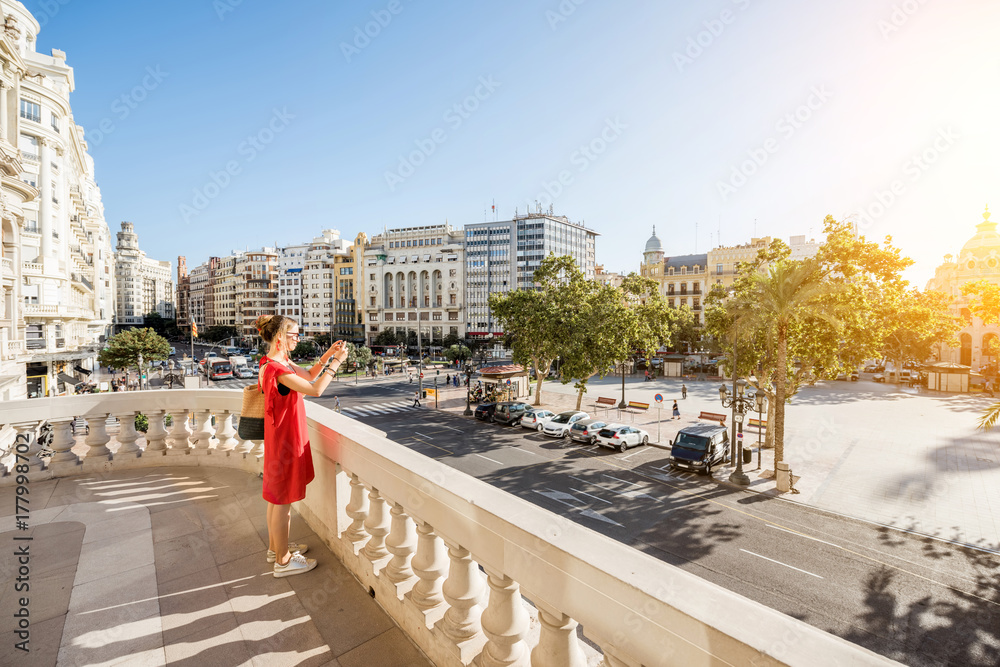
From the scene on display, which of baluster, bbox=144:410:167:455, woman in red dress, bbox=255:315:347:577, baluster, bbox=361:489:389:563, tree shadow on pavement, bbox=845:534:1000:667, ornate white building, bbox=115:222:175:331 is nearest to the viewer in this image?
baluster, bbox=361:489:389:563

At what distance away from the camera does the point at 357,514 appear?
151 inches

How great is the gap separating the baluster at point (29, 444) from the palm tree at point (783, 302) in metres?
20.0

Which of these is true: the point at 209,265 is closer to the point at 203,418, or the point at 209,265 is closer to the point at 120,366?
the point at 120,366

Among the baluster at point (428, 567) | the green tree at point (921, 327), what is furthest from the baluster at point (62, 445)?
the green tree at point (921, 327)

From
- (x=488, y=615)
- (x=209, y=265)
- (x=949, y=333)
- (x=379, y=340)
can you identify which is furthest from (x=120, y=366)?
(x=209, y=265)

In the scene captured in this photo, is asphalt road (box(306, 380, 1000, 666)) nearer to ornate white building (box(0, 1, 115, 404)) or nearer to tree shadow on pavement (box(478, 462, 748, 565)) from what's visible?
tree shadow on pavement (box(478, 462, 748, 565))

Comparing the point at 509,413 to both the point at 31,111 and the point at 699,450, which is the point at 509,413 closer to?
the point at 699,450

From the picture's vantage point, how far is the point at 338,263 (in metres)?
109

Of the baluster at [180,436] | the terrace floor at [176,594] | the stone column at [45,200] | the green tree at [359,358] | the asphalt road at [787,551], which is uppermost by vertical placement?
the stone column at [45,200]

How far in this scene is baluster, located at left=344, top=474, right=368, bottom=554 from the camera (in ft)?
12.5

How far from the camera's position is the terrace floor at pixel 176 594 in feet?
9.83

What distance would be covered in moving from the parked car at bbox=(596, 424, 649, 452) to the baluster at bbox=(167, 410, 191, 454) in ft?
60.9

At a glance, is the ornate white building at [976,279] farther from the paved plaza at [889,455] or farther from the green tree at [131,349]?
the green tree at [131,349]

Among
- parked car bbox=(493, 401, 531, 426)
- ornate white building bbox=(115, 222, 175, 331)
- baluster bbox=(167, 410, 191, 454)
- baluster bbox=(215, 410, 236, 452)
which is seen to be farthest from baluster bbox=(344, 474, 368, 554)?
ornate white building bbox=(115, 222, 175, 331)
